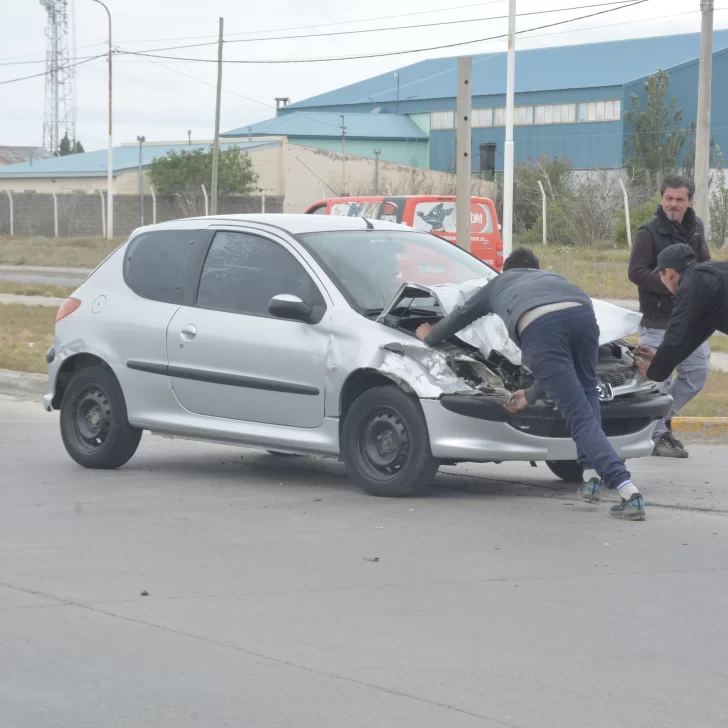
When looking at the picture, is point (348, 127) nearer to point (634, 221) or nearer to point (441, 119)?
point (441, 119)

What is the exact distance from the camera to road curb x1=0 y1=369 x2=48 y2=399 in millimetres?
13570

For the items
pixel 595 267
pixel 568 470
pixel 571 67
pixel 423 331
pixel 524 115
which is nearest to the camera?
pixel 423 331

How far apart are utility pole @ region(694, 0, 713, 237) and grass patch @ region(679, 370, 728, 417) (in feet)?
22.6

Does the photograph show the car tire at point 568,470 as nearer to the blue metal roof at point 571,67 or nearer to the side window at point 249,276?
the side window at point 249,276

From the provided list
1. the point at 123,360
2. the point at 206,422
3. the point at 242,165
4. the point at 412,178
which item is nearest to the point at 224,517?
the point at 206,422

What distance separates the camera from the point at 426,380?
7496 mm

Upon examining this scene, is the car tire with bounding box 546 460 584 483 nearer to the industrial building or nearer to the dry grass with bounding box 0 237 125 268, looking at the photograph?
the dry grass with bounding box 0 237 125 268

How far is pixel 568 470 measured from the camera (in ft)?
28.2

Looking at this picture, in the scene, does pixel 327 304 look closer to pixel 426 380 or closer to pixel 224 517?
pixel 426 380

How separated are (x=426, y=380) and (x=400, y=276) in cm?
104

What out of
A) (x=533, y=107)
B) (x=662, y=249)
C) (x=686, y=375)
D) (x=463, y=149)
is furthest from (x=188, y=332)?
(x=533, y=107)

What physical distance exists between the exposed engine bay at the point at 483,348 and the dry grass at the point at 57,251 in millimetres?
31776

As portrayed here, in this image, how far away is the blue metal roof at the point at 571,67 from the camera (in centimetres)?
7175

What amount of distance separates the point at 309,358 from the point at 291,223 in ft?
3.48
